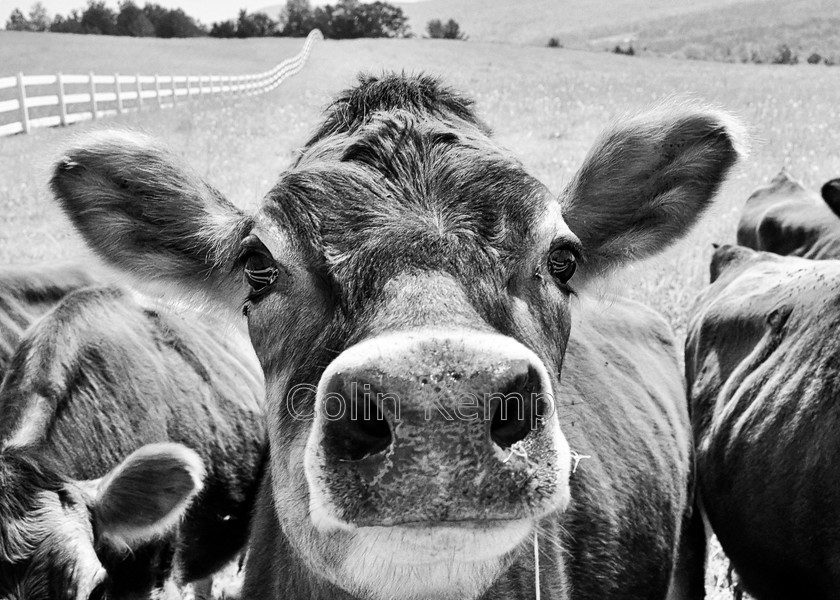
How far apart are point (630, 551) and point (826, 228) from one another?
605 centimetres

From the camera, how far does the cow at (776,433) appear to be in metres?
4.09

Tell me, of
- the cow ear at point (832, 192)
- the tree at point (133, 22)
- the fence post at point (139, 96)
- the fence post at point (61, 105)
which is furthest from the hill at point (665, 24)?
the cow ear at point (832, 192)

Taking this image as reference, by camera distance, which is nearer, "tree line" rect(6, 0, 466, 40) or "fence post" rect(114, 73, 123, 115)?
"fence post" rect(114, 73, 123, 115)

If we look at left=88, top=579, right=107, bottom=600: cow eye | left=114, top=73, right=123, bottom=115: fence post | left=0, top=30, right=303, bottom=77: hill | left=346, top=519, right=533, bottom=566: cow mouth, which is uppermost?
left=346, top=519, right=533, bottom=566: cow mouth

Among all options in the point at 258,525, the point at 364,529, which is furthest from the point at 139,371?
the point at 364,529

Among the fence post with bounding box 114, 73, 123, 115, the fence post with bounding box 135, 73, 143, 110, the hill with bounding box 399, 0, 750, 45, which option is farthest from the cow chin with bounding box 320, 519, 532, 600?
the hill with bounding box 399, 0, 750, 45

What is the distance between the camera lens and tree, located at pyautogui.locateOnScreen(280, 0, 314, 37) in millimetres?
98675

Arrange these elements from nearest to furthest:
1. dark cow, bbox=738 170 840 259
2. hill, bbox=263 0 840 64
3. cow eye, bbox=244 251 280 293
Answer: cow eye, bbox=244 251 280 293 → dark cow, bbox=738 170 840 259 → hill, bbox=263 0 840 64

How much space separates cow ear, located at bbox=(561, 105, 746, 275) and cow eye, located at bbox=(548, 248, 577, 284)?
610 millimetres

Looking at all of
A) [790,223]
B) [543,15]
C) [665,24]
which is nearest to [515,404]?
[790,223]

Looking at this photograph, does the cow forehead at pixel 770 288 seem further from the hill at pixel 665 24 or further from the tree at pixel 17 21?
the tree at pixel 17 21

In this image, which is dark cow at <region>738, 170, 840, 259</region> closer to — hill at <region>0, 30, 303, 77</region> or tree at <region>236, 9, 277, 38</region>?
hill at <region>0, 30, 303, 77</region>

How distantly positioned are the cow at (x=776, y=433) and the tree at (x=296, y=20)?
9724 cm

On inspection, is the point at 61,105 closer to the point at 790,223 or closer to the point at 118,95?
A: the point at 118,95
